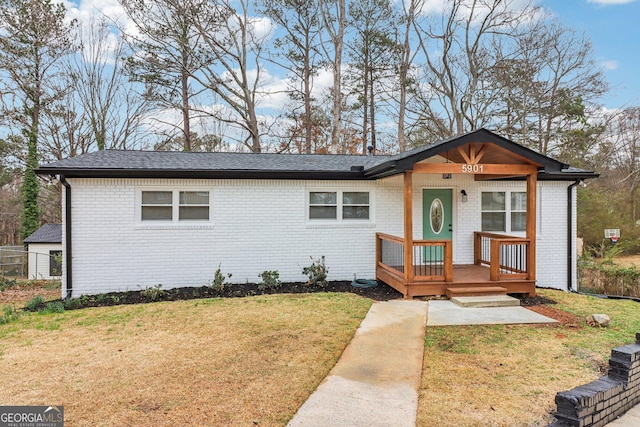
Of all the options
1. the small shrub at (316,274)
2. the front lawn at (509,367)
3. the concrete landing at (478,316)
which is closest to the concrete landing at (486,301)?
the concrete landing at (478,316)

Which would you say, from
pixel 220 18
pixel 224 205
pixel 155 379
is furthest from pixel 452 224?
pixel 220 18

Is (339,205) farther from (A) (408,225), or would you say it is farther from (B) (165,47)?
(B) (165,47)

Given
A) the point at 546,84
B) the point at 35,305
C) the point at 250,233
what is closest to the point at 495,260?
the point at 250,233

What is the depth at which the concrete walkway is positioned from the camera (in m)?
3.15

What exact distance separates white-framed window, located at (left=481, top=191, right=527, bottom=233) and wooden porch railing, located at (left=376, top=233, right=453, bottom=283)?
1.60 m

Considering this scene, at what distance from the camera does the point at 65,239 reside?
805 cm

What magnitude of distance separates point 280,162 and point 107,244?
4.40 meters

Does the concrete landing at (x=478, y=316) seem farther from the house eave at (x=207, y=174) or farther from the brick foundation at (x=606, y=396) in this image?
the house eave at (x=207, y=174)

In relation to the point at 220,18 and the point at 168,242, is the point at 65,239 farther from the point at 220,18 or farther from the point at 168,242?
the point at 220,18

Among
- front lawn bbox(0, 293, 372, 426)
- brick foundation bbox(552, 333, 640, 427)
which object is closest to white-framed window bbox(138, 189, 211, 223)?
front lawn bbox(0, 293, 372, 426)

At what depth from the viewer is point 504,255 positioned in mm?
8938

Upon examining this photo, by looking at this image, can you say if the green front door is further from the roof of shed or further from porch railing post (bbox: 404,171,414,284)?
porch railing post (bbox: 404,171,414,284)

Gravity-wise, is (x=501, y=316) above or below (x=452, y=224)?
below

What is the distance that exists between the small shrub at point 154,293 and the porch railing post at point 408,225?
5.01 meters
